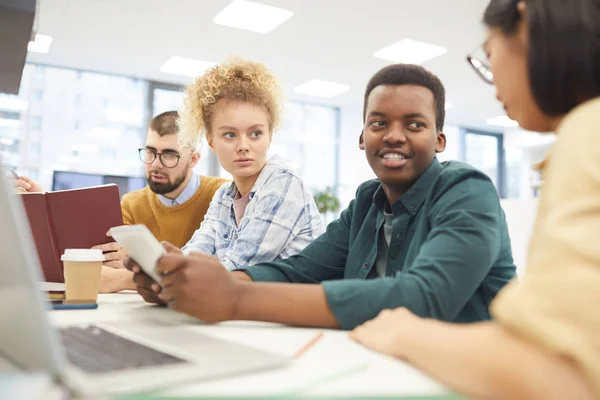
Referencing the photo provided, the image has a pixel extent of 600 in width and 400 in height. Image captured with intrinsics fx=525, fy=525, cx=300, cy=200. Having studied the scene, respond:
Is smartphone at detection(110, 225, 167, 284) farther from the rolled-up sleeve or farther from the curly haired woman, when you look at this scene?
the curly haired woman

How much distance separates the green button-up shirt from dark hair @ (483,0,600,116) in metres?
0.30

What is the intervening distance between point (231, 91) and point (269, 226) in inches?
20.7

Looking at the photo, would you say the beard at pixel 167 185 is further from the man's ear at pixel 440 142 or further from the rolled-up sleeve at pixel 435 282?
the rolled-up sleeve at pixel 435 282

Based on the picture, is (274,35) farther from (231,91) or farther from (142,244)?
(142,244)

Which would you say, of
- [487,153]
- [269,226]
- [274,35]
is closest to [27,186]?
[269,226]

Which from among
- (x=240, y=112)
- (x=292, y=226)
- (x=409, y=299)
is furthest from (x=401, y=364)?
(x=240, y=112)

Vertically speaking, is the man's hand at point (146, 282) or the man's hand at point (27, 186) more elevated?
the man's hand at point (27, 186)

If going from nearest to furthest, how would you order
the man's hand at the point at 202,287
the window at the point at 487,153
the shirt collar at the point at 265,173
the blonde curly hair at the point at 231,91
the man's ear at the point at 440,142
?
1. the man's hand at the point at 202,287
2. the man's ear at the point at 440,142
3. the shirt collar at the point at 265,173
4. the blonde curly hair at the point at 231,91
5. the window at the point at 487,153

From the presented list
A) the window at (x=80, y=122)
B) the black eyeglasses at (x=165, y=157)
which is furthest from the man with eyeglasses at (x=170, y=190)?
the window at (x=80, y=122)

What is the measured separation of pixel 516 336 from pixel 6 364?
529mm

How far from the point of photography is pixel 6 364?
57 centimetres

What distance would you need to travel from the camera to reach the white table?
0.49m

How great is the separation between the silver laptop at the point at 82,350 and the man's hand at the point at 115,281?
72cm

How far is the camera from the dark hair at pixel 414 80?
1188 millimetres
